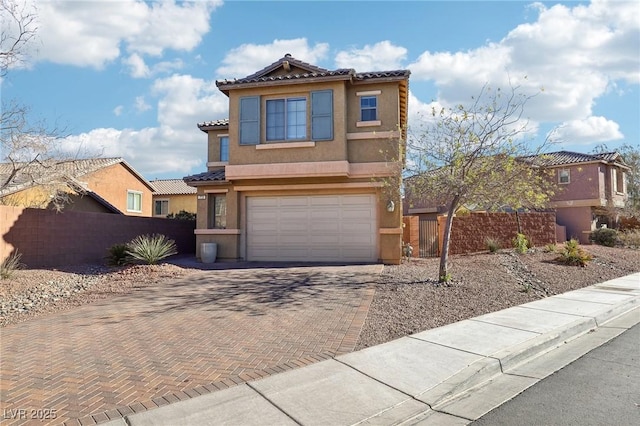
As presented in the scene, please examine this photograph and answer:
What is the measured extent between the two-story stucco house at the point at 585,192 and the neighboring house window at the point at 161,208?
3118cm

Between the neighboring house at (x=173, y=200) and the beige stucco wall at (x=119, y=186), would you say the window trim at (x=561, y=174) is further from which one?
the beige stucco wall at (x=119, y=186)

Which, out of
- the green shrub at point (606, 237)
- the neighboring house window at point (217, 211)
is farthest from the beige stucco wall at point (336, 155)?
the green shrub at point (606, 237)

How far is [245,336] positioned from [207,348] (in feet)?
2.68

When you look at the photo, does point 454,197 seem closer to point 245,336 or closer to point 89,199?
point 245,336

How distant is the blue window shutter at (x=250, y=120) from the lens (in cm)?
1648

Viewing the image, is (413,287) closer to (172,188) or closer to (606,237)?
(606,237)

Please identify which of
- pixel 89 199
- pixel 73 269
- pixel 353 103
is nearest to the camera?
pixel 73 269

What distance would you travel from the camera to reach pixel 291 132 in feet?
54.2

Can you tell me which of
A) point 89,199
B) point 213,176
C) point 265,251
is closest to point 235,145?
point 213,176

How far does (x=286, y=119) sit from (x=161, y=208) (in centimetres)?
2642

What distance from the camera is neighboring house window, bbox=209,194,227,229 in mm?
18531

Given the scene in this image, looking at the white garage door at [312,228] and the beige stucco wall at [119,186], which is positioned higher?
the beige stucco wall at [119,186]

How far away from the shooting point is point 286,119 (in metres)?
16.6

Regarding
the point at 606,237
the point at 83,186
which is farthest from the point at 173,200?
the point at 606,237
